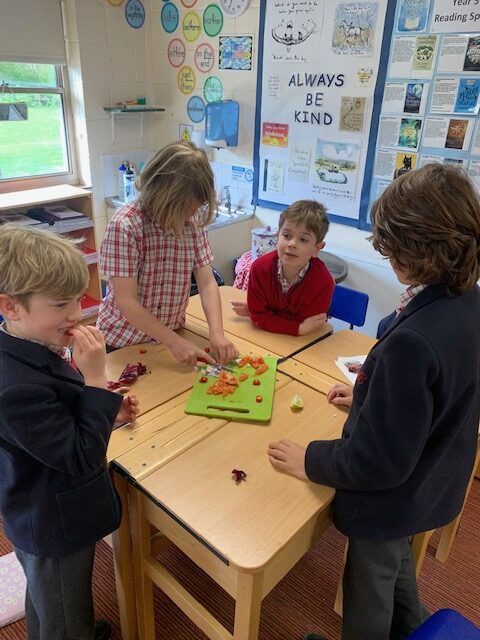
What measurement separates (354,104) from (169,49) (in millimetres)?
1461

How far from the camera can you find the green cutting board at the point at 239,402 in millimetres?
1285

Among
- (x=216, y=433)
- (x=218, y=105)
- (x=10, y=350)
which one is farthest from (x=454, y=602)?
(x=218, y=105)

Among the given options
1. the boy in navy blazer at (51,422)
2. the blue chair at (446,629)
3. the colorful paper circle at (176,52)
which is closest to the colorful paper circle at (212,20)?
the colorful paper circle at (176,52)

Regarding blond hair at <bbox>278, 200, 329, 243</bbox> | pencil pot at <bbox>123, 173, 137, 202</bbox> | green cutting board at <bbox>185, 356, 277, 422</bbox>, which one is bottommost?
green cutting board at <bbox>185, 356, 277, 422</bbox>

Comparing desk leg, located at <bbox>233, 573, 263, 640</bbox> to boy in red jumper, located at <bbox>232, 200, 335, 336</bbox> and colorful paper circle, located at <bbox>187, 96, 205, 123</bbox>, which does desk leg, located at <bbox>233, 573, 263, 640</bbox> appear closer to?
boy in red jumper, located at <bbox>232, 200, 335, 336</bbox>

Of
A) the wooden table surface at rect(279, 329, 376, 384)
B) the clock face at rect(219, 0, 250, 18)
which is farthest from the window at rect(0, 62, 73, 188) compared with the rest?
the wooden table surface at rect(279, 329, 376, 384)

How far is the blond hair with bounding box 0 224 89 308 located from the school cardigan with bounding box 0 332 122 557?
10 centimetres

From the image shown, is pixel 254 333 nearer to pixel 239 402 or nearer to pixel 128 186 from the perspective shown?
pixel 239 402

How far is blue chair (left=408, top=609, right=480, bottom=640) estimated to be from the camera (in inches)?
38.9

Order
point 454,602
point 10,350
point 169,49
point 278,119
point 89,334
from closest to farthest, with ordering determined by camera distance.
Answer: point 10,350 < point 89,334 < point 454,602 < point 278,119 < point 169,49

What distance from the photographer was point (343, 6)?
243 cm

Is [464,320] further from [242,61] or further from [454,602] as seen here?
[242,61]

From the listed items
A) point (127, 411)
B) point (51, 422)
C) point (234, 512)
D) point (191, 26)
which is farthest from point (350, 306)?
point (191, 26)

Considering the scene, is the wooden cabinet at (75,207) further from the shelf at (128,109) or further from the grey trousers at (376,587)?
the grey trousers at (376,587)
